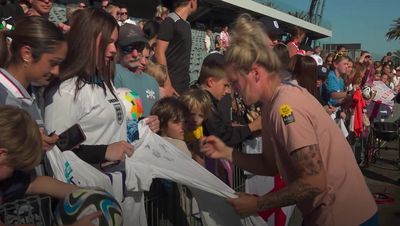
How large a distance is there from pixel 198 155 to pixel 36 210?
1747 millimetres

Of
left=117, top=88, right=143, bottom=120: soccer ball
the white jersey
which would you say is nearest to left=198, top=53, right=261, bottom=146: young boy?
left=117, top=88, right=143, bottom=120: soccer ball

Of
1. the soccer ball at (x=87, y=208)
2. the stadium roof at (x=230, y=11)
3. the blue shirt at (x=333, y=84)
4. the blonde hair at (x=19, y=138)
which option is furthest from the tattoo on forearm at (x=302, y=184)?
the stadium roof at (x=230, y=11)

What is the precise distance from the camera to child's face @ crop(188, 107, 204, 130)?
403 centimetres

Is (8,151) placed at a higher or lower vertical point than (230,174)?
higher

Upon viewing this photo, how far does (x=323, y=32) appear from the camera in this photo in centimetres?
5750

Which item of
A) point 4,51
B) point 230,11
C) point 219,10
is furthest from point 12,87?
point 230,11

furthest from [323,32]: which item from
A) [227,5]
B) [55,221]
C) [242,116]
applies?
[55,221]

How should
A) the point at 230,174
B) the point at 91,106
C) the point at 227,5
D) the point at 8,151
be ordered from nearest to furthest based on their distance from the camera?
the point at 8,151, the point at 91,106, the point at 230,174, the point at 227,5

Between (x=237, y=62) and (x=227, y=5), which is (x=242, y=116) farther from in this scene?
(x=227, y=5)

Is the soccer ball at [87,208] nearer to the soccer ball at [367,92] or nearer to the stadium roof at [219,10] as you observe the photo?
the soccer ball at [367,92]

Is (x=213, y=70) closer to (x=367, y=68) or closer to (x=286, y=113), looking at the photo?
(x=286, y=113)

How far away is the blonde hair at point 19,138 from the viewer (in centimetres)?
213

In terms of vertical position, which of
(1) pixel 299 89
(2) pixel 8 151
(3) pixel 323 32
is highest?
(1) pixel 299 89

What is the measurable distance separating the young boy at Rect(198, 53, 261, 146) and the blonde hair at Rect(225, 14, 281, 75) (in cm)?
162
